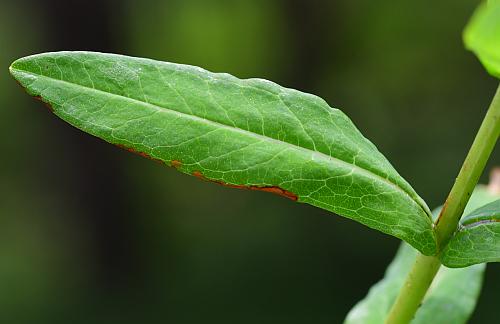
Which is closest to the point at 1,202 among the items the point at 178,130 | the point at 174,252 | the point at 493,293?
the point at 174,252

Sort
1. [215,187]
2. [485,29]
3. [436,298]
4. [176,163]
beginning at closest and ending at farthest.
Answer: [485,29]
[176,163]
[436,298]
[215,187]

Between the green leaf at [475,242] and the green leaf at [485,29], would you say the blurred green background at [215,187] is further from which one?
the green leaf at [485,29]

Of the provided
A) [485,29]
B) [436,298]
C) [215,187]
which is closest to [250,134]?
[485,29]

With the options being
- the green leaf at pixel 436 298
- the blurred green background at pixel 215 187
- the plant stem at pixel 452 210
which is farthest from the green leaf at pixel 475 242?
the blurred green background at pixel 215 187

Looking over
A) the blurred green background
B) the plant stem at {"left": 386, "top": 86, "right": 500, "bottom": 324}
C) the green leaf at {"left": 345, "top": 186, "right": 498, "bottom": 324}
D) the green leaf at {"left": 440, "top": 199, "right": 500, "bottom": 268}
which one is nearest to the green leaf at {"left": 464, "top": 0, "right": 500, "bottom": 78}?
the plant stem at {"left": 386, "top": 86, "right": 500, "bottom": 324}

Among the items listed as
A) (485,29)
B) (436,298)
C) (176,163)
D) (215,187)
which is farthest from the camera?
(215,187)

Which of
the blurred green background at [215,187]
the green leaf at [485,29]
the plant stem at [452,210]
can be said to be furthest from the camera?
the blurred green background at [215,187]

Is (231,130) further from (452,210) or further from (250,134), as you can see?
(452,210)

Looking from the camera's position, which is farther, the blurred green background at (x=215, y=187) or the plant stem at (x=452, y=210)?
the blurred green background at (x=215, y=187)
